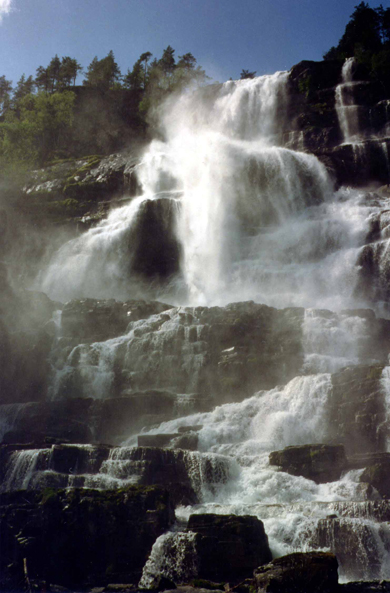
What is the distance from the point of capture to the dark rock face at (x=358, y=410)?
65.0 ft

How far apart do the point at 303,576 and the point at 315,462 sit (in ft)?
22.7

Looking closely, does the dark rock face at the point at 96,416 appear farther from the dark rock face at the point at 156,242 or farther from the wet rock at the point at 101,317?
the dark rock face at the point at 156,242

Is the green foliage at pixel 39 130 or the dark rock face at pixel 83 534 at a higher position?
the green foliage at pixel 39 130

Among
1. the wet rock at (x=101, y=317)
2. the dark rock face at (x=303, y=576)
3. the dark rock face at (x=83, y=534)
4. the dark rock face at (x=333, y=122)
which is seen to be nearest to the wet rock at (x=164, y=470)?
the dark rock face at (x=83, y=534)

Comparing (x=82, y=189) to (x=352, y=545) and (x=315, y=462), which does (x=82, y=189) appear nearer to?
(x=315, y=462)

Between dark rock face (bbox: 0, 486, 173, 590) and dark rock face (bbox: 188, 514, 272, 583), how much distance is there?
1.83 m

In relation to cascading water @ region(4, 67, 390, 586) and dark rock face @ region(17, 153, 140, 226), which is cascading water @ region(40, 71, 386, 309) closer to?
cascading water @ region(4, 67, 390, 586)

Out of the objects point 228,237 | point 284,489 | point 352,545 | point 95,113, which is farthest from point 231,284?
point 95,113

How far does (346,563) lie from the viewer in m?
12.9

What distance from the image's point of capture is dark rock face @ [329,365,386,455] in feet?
65.0

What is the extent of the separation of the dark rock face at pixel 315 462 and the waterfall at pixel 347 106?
38160mm

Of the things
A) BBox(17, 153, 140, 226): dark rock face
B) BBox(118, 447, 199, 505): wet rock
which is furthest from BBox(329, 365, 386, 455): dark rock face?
BBox(17, 153, 140, 226): dark rock face

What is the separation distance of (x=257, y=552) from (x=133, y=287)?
34.0 metres

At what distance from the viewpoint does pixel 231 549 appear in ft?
42.5
